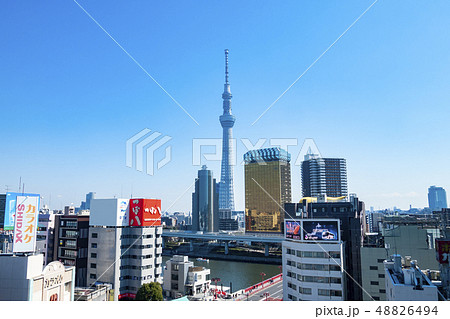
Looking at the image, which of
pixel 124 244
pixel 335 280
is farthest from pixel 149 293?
pixel 335 280

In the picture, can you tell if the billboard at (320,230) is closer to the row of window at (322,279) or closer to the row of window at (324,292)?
the row of window at (322,279)

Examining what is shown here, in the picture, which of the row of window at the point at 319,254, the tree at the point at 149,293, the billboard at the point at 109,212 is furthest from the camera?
the billboard at the point at 109,212

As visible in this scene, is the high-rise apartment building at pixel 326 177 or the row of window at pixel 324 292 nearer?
the row of window at pixel 324 292

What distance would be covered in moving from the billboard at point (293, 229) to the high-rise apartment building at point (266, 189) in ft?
98.5

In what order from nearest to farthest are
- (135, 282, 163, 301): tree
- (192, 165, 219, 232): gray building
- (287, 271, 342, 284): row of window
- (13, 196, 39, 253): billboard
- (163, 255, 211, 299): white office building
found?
(13, 196, 39, 253): billboard
(287, 271, 342, 284): row of window
(135, 282, 163, 301): tree
(163, 255, 211, 299): white office building
(192, 165, 219, 232): gray building

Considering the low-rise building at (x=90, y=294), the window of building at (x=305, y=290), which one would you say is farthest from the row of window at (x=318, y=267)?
the low-rise building at (x=90, y=294)

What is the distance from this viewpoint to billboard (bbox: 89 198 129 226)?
13.5 meters

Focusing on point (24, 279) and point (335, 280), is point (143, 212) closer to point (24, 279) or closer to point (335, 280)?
point (24, 279)

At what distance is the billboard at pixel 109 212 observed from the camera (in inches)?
530

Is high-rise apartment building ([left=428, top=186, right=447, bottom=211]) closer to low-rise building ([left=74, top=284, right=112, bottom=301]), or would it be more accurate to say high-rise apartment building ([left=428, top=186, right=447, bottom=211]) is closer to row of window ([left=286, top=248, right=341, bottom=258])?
row of window ([left=286, top=248, right=341, bottom=258])

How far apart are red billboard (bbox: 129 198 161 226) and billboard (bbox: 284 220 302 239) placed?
6280 millimetres

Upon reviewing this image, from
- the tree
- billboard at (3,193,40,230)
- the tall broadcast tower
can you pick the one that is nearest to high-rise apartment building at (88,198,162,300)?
the tree
